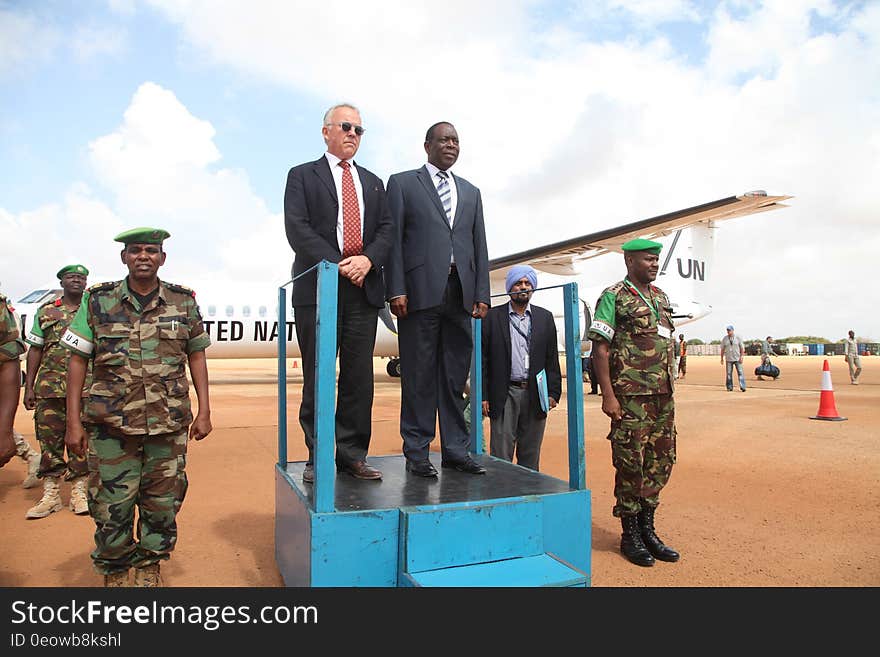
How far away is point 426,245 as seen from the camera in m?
3.08

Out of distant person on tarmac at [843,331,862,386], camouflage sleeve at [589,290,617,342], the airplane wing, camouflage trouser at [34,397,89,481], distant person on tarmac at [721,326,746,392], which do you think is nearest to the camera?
camouflage sleeve at [589,290,617,342]

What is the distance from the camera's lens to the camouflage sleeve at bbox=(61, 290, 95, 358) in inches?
98.8

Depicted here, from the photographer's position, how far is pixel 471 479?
10.1 ft

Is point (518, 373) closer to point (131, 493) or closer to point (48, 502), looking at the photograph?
point (131, 493)

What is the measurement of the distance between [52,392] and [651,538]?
438 centimetres

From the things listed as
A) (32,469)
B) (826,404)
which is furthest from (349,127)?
(826,404)

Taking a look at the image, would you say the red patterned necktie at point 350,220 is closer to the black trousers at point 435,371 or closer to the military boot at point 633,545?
the black trousers at point 435,371

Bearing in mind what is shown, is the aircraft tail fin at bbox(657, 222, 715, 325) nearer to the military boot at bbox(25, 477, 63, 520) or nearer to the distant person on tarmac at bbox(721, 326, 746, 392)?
the distant person on tarmac at bbox(721, 326, 746, 392)

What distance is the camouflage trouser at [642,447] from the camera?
136 inches

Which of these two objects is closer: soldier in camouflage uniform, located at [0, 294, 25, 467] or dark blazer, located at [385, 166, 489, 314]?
soldier in camouflage uniform, located at [0, 294, 25, 467]

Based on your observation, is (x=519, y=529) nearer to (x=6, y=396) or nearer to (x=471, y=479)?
(x=471, y=479)

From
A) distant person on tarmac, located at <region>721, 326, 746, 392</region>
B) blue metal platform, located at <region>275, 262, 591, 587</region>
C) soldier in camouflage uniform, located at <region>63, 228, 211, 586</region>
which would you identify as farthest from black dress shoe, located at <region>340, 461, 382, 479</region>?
distant person on tarmac, located at <region>721, 326, 746, 392</region>
